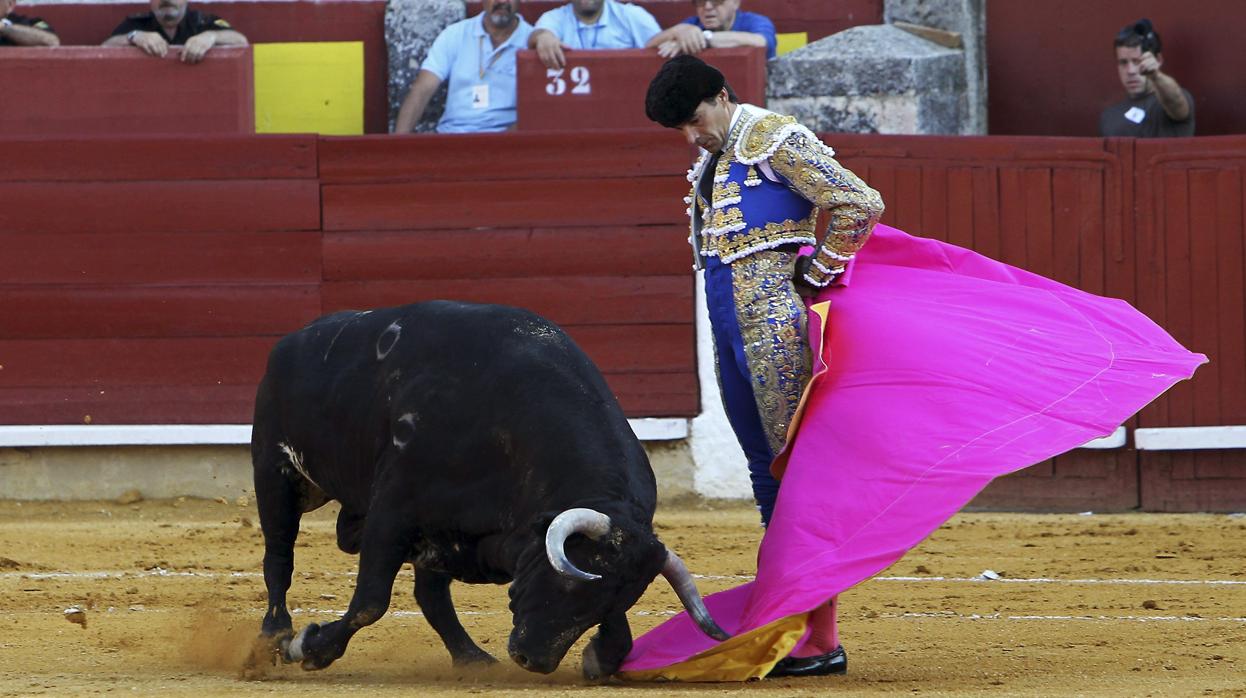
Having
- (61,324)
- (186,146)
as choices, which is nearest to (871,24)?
(186,146)

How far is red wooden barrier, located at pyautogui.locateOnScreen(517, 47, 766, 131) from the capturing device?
24.5ft

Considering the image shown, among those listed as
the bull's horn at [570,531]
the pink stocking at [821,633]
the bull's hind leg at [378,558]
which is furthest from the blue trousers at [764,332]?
the bull's hind leg at [378,558]

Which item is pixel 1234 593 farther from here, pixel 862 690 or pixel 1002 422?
pixel 862 690

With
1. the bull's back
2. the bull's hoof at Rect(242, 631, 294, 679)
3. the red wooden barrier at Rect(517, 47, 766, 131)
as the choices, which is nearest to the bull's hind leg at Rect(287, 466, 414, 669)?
the bull's back

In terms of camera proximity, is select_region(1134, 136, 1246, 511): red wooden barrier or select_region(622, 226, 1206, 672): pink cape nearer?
select_region(622, 226, 1206, 672): pink cape

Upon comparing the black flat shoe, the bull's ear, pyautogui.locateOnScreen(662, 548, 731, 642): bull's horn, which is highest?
the bull's ear

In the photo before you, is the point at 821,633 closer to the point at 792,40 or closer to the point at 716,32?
the point at 716,32

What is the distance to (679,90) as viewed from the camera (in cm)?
380

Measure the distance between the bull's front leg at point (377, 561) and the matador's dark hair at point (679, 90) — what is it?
958 millimetres

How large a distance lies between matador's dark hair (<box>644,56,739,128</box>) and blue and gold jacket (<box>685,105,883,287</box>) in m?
0.16

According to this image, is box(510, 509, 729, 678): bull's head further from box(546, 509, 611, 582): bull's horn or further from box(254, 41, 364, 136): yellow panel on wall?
box(254, 41, 364, 136): yellow panel on wall

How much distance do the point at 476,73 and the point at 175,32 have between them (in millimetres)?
1320

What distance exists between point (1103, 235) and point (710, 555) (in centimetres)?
235

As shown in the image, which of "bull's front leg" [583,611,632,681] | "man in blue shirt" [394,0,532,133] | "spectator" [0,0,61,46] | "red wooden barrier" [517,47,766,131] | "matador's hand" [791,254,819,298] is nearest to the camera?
"bull's front leg" [583,611,632,681]
